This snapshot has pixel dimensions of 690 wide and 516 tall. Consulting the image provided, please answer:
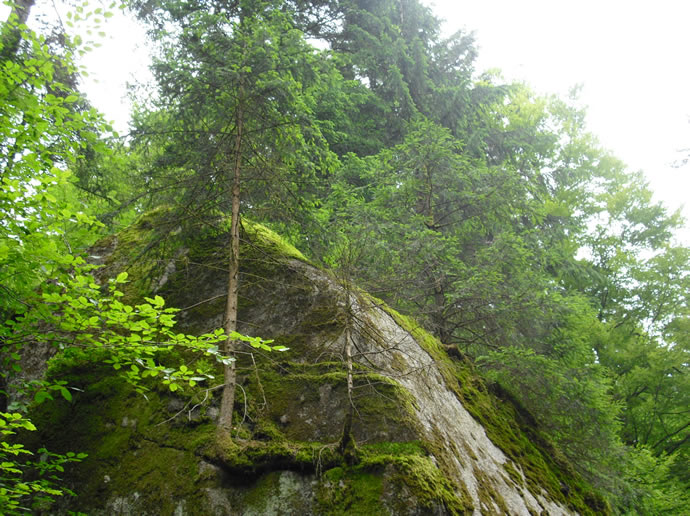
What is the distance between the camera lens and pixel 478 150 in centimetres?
1319

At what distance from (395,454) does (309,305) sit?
1976 millimetres

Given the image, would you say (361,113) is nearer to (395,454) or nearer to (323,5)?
(323,5)

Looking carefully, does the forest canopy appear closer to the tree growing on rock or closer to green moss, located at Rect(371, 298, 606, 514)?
the tree growing on rock

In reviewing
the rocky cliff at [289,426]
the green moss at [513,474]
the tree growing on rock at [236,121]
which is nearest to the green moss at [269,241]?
the rocky cliff at [289,426]

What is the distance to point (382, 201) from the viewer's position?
30.9 ft

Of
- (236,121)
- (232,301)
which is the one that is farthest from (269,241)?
(232,301)

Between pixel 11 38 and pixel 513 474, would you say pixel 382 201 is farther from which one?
pixel 11 38

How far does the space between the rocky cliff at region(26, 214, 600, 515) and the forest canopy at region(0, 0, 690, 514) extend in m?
0.38

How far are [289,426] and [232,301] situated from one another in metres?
1.22

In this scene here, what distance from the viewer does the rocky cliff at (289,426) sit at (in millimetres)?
3418

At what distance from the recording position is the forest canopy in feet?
→ 12.1

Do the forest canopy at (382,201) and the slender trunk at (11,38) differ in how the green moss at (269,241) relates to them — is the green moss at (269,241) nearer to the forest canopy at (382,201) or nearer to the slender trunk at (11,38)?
the forest canopy at (382,201)

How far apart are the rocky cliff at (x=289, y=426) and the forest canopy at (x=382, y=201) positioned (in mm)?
377

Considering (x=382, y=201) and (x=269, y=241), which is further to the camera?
(x=382, y=201)
